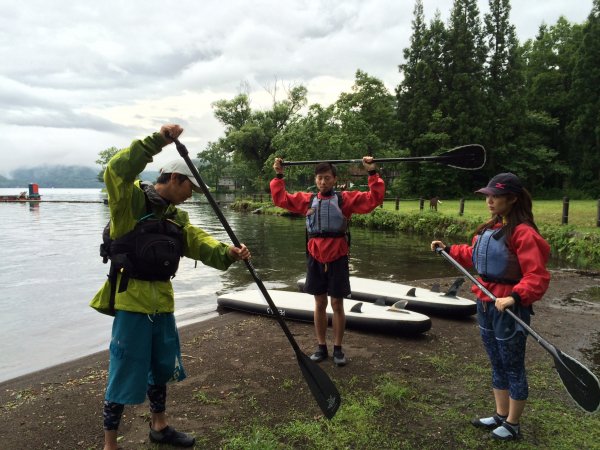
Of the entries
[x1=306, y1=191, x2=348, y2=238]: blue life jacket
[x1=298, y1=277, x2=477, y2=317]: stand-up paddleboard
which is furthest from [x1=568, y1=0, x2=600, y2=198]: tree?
[x1=306, y1=191, x2=348, y2=238]: blue life jacket

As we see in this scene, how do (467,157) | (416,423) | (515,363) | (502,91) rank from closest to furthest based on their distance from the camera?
(515,363) → (416,423) → (467,157) → (502,91)

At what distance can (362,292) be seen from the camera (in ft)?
24.0

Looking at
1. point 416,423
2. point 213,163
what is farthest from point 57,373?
point 213,163

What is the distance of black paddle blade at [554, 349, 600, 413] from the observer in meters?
2.59

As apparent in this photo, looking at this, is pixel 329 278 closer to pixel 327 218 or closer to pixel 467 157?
pixel 327 218

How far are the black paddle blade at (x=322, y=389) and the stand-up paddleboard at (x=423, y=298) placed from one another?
291cm

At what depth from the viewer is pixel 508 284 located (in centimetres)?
288

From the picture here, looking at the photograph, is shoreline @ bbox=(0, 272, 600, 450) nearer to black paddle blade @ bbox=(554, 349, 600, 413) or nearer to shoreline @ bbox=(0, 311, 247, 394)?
shoreline @ bbox=(0, 311, 247, 394)

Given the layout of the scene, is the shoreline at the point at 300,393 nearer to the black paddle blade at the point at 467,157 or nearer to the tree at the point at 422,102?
the black paddle blade at the point at 467,157

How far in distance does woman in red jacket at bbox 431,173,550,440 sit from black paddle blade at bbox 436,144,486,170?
1.42m

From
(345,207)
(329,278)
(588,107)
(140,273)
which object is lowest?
(329,278)

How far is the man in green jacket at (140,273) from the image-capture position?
2.52 m

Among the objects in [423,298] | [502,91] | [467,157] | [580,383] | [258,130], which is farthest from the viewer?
[258,130]

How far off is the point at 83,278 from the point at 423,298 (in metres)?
9.95
